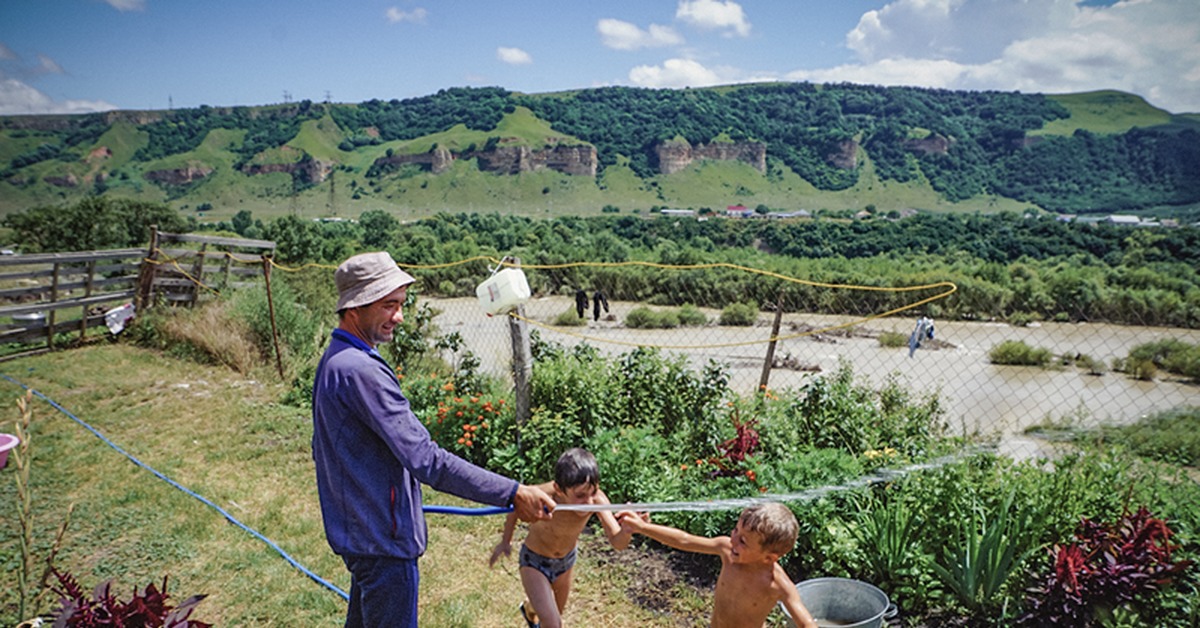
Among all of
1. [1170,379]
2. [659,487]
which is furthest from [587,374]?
[1170,379]

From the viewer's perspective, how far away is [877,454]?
169 inches

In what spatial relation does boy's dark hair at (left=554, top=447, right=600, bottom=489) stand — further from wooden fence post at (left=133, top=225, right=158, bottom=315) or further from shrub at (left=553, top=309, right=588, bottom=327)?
shrub at (left=553, top=309, right=588, bottom=327)

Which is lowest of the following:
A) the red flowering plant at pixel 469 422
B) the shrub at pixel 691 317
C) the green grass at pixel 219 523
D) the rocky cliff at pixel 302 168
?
the shrub at pixel 691 317

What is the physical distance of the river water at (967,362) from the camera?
1179 cm

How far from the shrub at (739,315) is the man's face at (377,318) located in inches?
760

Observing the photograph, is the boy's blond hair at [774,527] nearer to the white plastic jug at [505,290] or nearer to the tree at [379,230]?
the white plastic jug at [505,290]

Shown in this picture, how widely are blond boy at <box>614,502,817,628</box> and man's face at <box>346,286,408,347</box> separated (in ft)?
4.40

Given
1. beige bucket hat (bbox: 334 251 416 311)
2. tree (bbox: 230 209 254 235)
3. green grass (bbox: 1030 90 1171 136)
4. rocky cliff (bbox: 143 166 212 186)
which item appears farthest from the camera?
rocky cliff (bbox: 143 166 212 186)

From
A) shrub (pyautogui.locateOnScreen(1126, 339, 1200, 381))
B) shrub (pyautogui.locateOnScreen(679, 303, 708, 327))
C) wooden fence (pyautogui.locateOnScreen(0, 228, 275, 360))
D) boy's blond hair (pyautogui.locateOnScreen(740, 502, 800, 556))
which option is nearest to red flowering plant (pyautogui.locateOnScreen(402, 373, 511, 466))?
boy's blond hair (pyautogui.locateOnScreen(740, 502, 800, 556))

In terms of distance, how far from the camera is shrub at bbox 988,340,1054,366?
14289 millimetres

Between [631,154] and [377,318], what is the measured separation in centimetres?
12898

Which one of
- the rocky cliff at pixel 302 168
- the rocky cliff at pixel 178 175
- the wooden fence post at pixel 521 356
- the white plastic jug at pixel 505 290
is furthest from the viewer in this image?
the rocky cliff at pixel 302 168

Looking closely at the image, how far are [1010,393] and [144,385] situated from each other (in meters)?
15.7

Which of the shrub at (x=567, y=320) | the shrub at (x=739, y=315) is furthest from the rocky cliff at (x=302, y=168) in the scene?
the shrub at (x=739, y=315)
